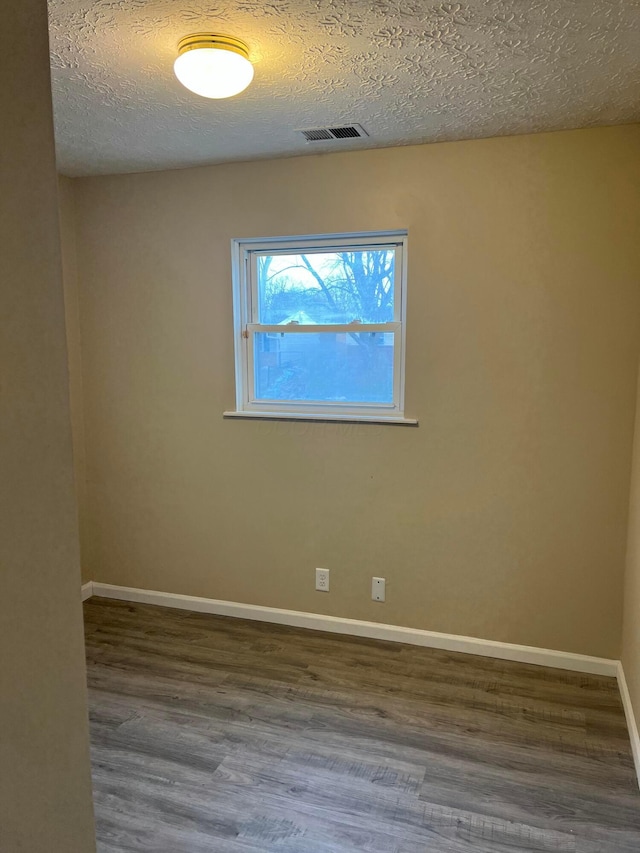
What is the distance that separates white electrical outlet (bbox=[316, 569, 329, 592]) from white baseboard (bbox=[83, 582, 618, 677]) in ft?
0.52

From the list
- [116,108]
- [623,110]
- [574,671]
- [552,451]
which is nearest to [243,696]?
[574,671]

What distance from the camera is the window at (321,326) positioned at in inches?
116

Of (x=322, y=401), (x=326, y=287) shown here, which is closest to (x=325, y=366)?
(x=322, y=401)

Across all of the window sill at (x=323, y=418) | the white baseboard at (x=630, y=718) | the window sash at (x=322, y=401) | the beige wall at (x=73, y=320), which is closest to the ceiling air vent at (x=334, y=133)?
the window sash at (x=322, y=401)

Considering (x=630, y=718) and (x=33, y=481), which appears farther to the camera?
(x=630, y=718)

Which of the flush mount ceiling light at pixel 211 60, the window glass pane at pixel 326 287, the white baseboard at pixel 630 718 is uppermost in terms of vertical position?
the flush mount ceiling light at pixel 211 60

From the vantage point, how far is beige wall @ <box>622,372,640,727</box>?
2324 mm

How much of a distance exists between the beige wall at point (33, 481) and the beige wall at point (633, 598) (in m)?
2.15

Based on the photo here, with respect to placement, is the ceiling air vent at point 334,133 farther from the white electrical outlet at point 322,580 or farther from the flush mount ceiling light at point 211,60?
the white electrical outlet at point 322,580

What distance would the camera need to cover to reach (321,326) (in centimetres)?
304

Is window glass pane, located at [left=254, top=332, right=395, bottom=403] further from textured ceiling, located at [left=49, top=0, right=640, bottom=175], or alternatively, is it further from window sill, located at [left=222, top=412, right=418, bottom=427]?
textured ceiling, located at [left=49, top=0, right=640, bottom=175]

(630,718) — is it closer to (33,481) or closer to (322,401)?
(322,401)

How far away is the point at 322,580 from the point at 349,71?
2378 mm

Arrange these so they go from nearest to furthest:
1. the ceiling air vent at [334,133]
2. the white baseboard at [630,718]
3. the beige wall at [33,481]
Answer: the beige wall at [33,481] < the white baseboard at [630,718] < the ceiling air vent at [334,133]
